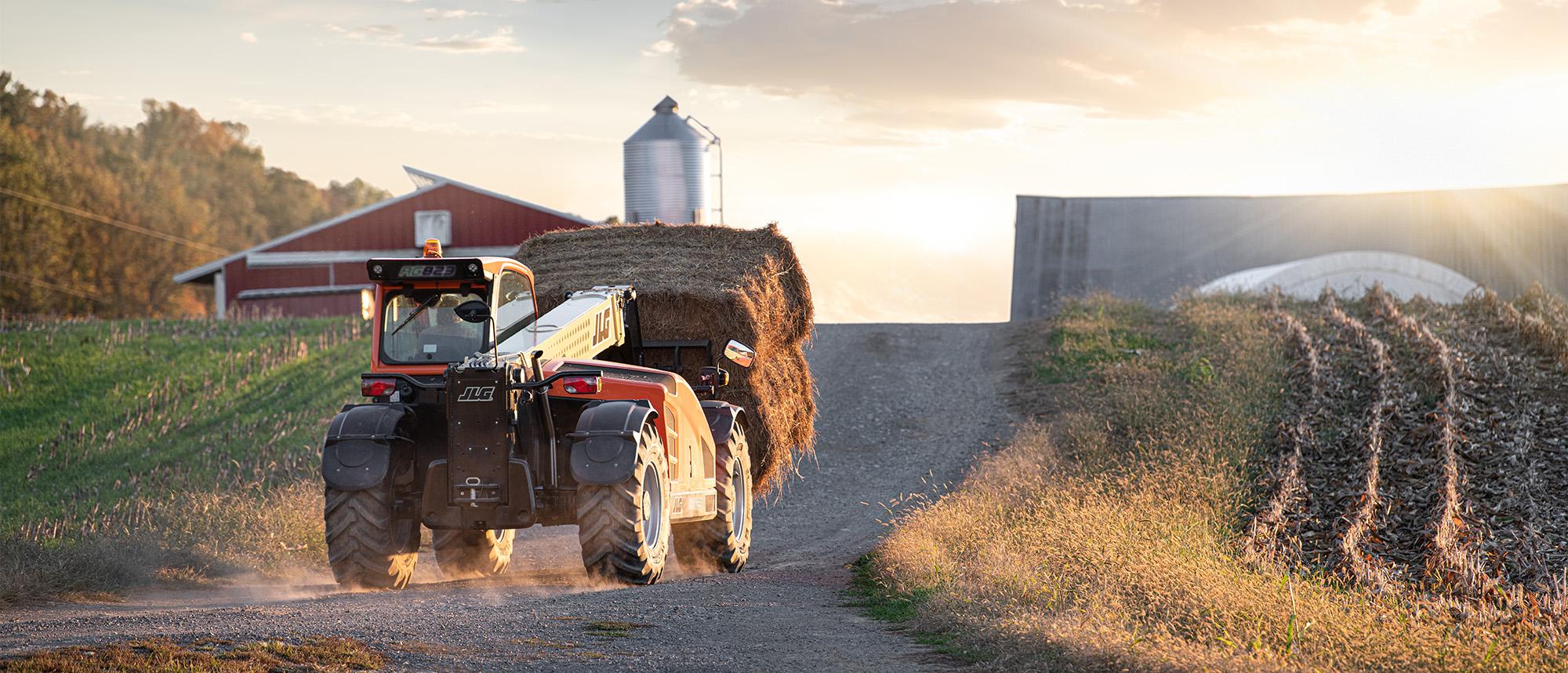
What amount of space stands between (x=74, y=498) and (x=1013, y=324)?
2237 cm

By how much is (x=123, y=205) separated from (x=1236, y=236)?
58.0 m

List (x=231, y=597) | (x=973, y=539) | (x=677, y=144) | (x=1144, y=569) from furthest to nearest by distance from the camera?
(x=677, y=144), (x=973, y=539), (x=231, y=597), (x=1144, y=569)

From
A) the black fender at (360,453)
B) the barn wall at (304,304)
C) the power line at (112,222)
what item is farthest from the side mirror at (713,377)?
the power line at (112,222)

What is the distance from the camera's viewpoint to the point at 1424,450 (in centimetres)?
1972

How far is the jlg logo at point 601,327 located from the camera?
12.2 metres

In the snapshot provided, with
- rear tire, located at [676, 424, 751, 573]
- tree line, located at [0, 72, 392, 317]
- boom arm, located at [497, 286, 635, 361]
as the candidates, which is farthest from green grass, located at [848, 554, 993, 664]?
tree line, located at [0, 72, 392, 317]

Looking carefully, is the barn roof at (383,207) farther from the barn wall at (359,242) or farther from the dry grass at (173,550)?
the dry grass at (173,550)

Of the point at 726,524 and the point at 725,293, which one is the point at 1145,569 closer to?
the point at 726,524

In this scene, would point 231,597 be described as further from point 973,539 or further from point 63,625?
point 973,539

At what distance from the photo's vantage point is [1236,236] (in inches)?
1581

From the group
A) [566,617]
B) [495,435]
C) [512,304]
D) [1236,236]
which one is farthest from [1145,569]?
[1236,236]

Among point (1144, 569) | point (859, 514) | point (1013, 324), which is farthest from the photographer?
point (1013, 324)

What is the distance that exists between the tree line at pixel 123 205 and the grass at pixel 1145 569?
157 ft

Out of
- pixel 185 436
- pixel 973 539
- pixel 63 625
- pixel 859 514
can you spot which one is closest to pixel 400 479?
pixel 63 625
